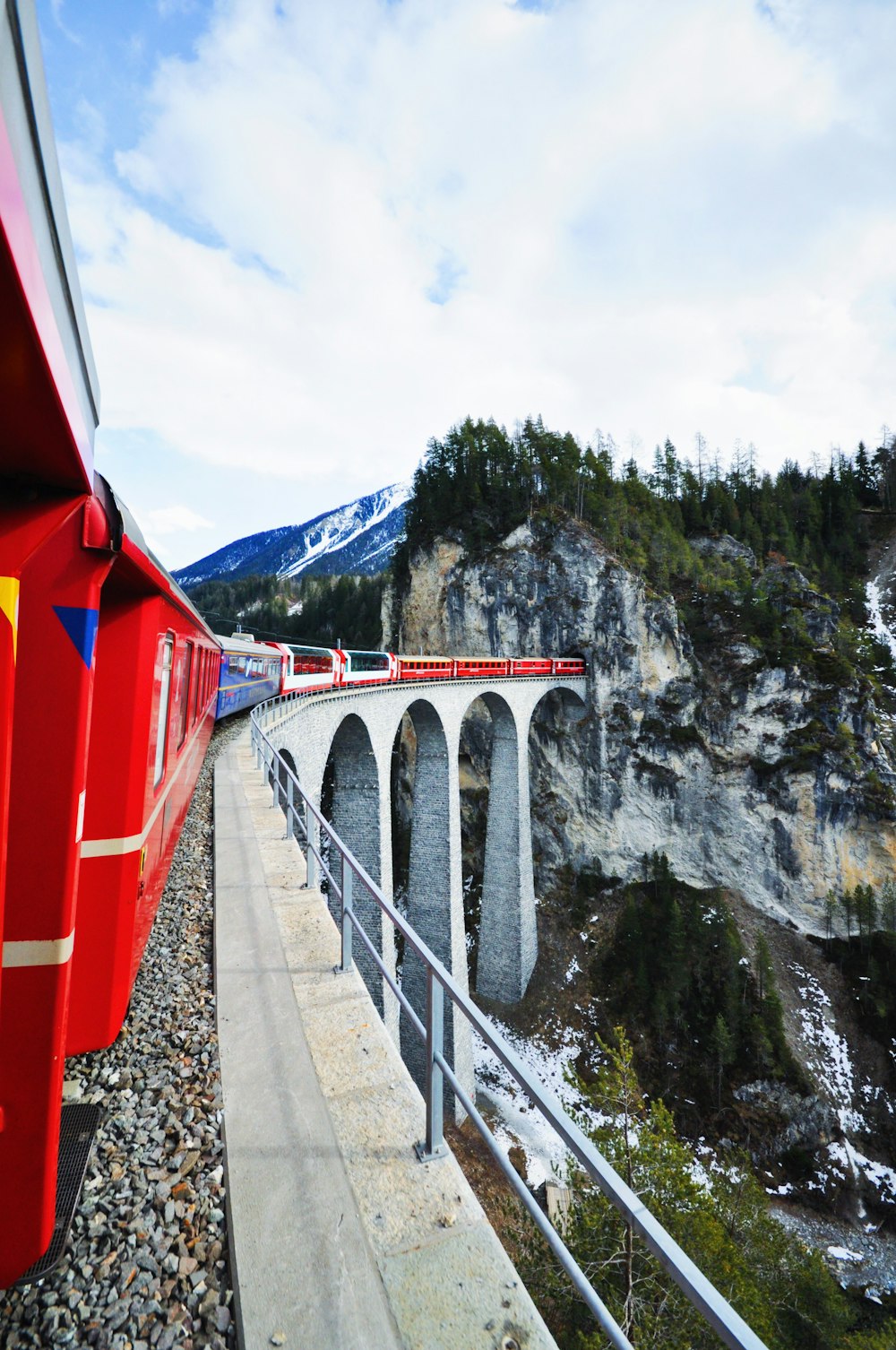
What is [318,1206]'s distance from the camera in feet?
7.27

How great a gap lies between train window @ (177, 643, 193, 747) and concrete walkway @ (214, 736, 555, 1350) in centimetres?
207

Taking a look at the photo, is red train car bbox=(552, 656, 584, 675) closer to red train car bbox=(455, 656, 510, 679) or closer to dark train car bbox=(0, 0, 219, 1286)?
red train car bbox=(455, 656, 510, 679)

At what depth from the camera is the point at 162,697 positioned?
149 inches

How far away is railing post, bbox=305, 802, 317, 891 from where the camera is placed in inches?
187

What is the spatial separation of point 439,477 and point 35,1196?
42078 millimetres

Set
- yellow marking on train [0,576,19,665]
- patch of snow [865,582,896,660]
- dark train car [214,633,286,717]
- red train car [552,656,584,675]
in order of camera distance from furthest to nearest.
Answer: patch of snow [865,582,896,660] → red train car [552,656,584,675] → dark train car [214,633,286,717] → yellow marking on train [0,576,19,665]

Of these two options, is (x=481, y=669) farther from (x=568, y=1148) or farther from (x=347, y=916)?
(x=568, y=1148)

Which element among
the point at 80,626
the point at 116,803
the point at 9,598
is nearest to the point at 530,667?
the point at 116,803

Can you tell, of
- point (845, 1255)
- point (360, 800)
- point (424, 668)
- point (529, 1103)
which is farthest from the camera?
point (424, 668)

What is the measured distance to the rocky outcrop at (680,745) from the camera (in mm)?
27875

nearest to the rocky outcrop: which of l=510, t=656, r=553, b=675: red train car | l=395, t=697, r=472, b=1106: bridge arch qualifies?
l=510, t=656, r=553, b=675: red train car

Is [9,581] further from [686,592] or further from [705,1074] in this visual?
[686,592]

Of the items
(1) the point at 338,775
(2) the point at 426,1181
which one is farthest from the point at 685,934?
(2) the point at 426,1181

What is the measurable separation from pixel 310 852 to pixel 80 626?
3.41 meters
